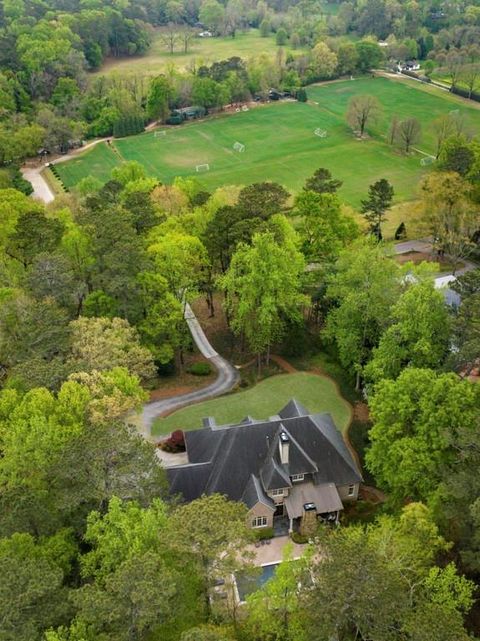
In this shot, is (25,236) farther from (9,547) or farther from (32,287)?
(9,547)

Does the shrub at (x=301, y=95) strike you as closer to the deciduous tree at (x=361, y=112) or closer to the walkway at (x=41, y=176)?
the deciduous tree at (x=361, y=112)

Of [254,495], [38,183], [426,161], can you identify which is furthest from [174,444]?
[426,161]

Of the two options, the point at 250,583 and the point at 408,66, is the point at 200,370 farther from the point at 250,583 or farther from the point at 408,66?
the point at 408,66

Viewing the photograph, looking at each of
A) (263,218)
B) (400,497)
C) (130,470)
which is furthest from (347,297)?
(130,470)

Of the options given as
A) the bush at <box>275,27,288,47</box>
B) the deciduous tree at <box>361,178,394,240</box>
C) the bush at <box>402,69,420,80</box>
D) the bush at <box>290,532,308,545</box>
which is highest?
the bush at <box>275,27,288,47</box>

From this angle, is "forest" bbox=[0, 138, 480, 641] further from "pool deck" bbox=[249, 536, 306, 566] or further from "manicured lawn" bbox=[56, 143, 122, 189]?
"manicured lawn" bbox=[56, 143, 122, 189]

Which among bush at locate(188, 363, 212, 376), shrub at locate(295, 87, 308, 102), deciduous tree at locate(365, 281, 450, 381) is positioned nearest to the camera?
deciduous tree at locate(365, 281, 450, 381)

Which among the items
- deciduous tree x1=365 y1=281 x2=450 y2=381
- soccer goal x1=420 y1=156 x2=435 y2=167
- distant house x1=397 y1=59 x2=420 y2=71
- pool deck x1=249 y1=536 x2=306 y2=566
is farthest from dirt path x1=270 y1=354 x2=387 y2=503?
distant house x1=397 y1=59 x2=420 y2=71
